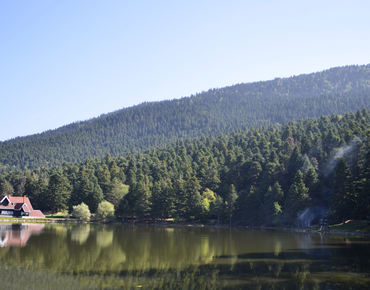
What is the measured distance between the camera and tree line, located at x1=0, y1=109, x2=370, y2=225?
260ft

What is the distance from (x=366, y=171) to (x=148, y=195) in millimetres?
59801

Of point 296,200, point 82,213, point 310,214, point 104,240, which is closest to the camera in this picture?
point 104,240

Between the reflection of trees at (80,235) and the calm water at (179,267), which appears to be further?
the reflection of trees at (80,235)

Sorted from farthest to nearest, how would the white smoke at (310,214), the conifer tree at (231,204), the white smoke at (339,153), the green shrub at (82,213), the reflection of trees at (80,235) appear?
the green shrub at (82,213)
the conifer tree at (231,204)
the white smoke at (339,153)
the white smoke at (310,214)
the reflection of trees at (80,235)

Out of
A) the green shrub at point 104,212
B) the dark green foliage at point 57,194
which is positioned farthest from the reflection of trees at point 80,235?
the dark green foliage at point 57,194

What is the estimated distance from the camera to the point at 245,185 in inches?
4400

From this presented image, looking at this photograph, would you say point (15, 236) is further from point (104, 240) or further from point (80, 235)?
point (104, 240)

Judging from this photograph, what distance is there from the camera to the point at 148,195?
336 feet

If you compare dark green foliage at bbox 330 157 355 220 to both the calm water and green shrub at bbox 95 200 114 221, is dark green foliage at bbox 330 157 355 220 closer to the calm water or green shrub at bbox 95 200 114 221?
the calm water

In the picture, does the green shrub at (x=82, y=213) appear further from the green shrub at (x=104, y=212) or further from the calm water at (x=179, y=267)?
the calm water at (x=179, y=267)

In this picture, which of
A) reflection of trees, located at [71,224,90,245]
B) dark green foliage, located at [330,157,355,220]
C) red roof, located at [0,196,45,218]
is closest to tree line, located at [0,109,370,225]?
dark green foliage, located at [330,157,355,220]

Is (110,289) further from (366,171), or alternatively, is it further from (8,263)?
(366,171)

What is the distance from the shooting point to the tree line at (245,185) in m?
79.1

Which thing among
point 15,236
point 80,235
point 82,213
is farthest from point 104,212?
point 15,236
